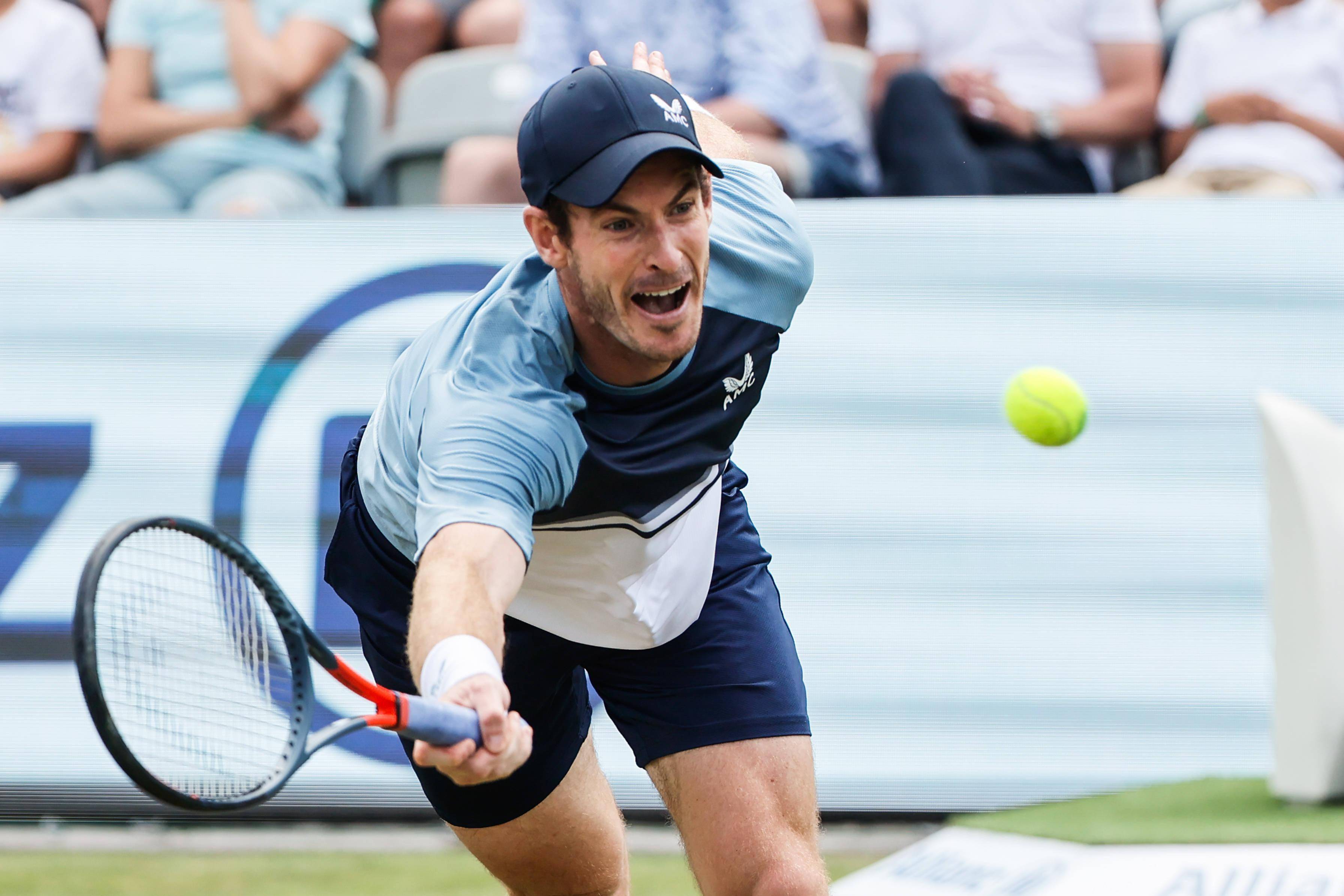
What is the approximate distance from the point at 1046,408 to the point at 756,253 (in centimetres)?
163

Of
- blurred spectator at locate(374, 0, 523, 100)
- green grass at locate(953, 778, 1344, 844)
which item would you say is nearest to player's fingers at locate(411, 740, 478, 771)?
green grass at locate(953, 778, 1344, 844)

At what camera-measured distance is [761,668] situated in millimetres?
2982

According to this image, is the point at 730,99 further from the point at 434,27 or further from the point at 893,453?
the point at 434,27

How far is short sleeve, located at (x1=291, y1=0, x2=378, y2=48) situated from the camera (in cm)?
542

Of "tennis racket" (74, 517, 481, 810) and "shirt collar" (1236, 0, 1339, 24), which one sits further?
"shirt collar" (1236, 0, 1339, 24)

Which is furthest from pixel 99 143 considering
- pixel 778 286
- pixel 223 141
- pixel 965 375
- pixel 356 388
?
pixel 778 286

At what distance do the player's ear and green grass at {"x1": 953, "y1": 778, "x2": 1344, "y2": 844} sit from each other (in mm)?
2178

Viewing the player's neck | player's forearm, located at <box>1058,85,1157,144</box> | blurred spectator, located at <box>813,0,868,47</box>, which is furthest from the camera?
blurred spectator, located at <box>813,0,868,47</box>

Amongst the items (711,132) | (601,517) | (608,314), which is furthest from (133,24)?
(608,314)

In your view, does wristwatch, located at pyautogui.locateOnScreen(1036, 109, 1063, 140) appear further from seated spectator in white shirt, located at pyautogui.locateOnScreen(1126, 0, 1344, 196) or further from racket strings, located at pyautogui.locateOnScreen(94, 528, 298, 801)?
racket strings, located at pyautogui.locateOnScreen(94, 528, 298, 801)

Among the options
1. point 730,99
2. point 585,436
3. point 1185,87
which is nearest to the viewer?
point 585,436

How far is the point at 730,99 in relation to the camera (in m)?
5.23

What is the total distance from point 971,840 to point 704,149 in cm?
201

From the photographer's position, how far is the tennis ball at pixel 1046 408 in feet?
14.1
